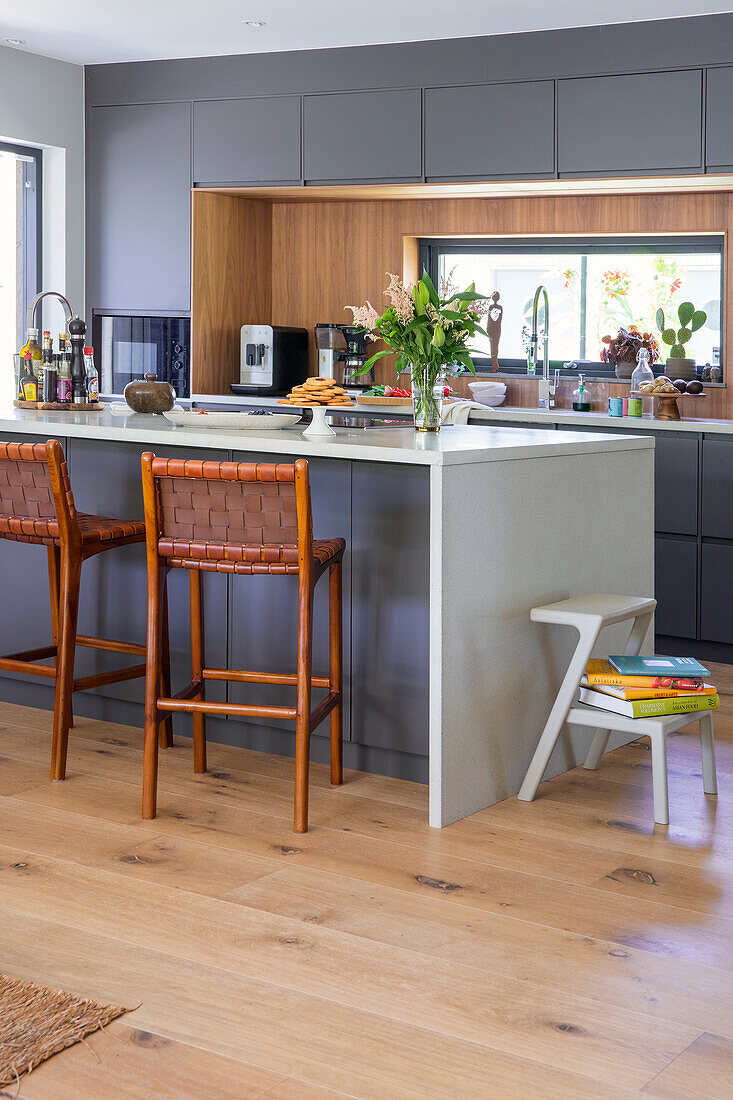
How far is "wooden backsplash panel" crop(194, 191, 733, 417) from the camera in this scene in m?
5.29

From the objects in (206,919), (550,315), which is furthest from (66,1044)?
(550,315)

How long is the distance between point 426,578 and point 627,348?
8.75ft

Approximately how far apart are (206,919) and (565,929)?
69 centimetres

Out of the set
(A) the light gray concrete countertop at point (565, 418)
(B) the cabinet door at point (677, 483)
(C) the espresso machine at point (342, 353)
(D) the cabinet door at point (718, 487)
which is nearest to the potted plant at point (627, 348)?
(A) the light gray concrete countertop at point (565, 418)

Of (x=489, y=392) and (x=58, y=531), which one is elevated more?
(x=489, y=392)

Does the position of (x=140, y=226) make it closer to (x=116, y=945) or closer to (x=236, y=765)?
(x=236, y=765)

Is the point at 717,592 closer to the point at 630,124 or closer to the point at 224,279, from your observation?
the point at 630,124

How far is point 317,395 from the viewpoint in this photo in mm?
4969

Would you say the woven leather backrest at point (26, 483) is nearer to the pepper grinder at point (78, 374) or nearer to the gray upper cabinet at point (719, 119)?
the pepper grinder at point (78, 374)

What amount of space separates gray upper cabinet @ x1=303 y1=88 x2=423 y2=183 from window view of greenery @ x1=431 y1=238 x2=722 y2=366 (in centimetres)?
58

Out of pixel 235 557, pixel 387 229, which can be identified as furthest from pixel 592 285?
pixel 235 557

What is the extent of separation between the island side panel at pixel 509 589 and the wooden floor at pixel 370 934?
13cm

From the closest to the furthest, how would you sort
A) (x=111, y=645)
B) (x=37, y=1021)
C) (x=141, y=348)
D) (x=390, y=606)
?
(x=37, y=1021) < (x=390, y=606) < (x=111, y=645) < (x=141, y=348)

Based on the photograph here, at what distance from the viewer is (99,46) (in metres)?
5.64
